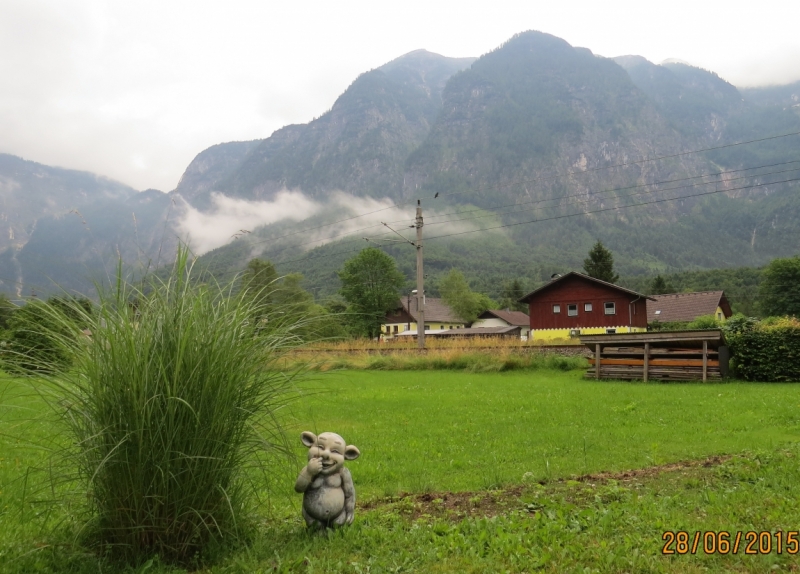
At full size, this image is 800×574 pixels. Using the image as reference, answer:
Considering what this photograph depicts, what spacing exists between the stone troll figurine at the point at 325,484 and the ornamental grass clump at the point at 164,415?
0.29 meters

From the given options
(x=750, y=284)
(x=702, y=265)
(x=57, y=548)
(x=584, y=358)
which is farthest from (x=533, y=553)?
(x=702, y=265)

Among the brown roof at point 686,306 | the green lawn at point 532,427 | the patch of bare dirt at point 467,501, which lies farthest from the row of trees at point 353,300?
the brown roof at point 686,306

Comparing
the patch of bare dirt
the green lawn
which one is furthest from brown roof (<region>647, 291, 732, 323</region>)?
the patch of bare dirt

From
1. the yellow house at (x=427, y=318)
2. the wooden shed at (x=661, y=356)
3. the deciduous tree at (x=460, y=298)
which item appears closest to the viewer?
the wooden shed at (x=661, y=356)

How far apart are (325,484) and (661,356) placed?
15.8m

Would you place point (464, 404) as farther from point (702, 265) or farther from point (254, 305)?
point (702, 265)

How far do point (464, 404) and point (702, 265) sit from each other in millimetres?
157532

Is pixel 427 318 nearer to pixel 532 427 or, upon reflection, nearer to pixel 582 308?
pixel 582 308

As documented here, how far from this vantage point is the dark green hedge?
52.2ft

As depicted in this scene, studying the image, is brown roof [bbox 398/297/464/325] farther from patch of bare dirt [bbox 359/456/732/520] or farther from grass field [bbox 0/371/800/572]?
patch of bare dirt [bbox 359/456/732/520]

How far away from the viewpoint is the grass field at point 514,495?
3186mm

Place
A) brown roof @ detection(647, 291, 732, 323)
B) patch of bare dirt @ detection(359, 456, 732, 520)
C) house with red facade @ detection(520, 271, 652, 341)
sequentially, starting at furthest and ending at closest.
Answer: brown roof @ detection(647, 291, 732, 323), house with red facade @ detection(520, 271, 652, 341), patch of bare dirt @ detection(359, 456, 732, 520)

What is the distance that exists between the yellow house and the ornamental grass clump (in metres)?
70.7

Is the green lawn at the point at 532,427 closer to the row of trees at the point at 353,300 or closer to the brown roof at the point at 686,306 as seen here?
the row of trees at the point at 353,300
